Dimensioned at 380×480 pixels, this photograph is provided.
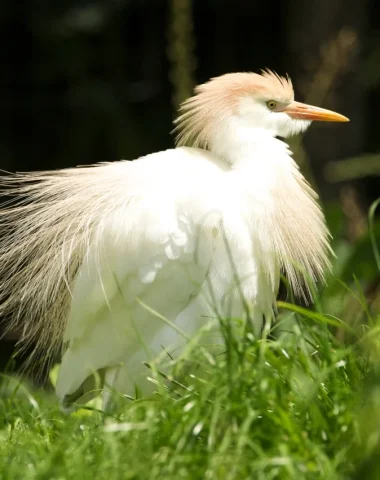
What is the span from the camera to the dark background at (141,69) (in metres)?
4.38

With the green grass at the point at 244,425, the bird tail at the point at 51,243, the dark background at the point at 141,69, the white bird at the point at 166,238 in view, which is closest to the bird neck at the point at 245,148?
the white bird at the point at 166,238

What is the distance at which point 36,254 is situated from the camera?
2.37 meters

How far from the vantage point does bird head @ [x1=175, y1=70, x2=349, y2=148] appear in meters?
2.38

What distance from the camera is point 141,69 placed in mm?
5379

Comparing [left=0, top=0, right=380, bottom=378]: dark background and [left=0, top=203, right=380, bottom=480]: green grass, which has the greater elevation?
[left=0, top=0, right=380, bottom=378]: dark background

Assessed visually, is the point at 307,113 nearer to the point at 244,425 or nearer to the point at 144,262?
the point at 144,262

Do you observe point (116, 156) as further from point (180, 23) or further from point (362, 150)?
point (180, 23)

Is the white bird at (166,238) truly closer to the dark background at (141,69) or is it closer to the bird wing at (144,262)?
the bird wing at (144,262)

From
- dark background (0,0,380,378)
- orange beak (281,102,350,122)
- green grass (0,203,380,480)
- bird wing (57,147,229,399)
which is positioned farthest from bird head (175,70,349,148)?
dark background (0,0,380,378)

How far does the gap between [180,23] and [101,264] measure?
41.8 inches

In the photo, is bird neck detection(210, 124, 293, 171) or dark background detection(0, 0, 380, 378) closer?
bird neck detection(210, 124, 293, 171)

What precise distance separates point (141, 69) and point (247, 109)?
10.2 ft

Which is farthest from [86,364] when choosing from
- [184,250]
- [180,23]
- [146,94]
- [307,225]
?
[146,94]

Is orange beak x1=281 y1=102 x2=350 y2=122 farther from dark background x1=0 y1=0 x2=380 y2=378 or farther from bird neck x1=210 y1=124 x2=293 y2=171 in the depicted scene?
dark background x1=0 y1=0 x2=380 y2=378
